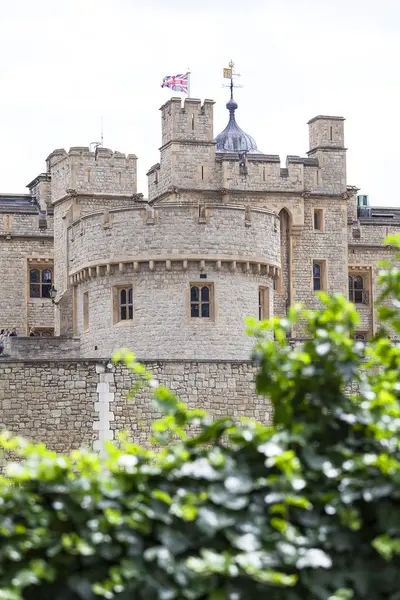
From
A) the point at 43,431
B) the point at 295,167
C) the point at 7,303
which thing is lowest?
the point at 43,431

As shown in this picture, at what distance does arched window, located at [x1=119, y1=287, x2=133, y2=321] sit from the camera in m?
35.0

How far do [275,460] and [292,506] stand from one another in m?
0.30

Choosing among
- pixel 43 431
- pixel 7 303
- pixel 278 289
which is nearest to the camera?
pixel 43 431

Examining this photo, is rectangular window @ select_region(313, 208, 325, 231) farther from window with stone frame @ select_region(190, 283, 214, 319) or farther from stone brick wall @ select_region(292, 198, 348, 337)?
window with stone frame @ select_region(190, 283, 214, 319)

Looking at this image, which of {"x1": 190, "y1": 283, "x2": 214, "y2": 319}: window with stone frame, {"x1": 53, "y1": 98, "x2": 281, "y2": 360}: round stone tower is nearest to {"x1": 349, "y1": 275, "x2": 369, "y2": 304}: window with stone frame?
{"x1": 53, "y1": 98, "x2": 281, "y2": 360}: round stone tower

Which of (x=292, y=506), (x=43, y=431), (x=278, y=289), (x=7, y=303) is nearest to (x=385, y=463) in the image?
(x=292, y=506)

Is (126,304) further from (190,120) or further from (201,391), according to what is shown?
(190,120)

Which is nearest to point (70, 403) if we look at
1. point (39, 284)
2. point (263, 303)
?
point (263, 303)

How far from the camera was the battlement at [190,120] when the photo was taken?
43375 millimetres

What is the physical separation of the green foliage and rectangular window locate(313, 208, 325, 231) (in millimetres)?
36726

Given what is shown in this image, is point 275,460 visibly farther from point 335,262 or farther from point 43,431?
point 335,262

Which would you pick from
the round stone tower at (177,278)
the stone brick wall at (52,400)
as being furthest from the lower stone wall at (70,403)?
the round stone tower at (177,278)

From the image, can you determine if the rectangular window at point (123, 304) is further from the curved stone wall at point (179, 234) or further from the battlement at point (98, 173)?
the battlement at point (98, 173)

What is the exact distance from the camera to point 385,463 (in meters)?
8.77
